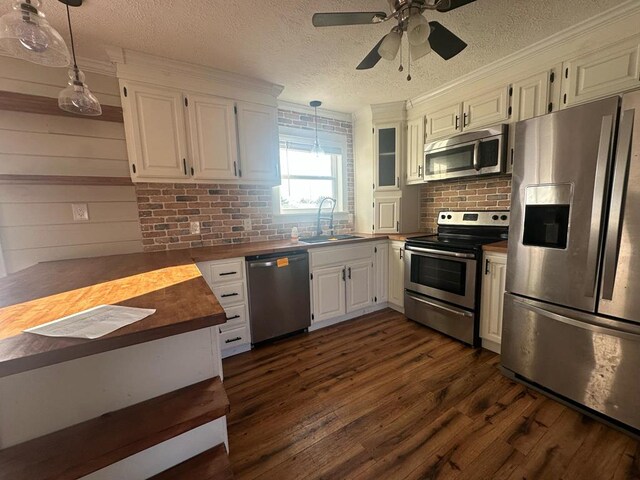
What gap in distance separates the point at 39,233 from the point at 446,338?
11.7 feet

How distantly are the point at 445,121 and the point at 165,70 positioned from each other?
267 cm

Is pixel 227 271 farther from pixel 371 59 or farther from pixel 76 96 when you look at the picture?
pixel 371 59

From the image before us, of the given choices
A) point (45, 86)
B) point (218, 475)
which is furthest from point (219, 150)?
point (218, 475)

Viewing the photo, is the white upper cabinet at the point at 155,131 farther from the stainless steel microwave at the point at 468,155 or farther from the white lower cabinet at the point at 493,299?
the white lower cabinet at the point at 493,299

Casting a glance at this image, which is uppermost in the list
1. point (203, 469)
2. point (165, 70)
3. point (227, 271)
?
point (165, 70)

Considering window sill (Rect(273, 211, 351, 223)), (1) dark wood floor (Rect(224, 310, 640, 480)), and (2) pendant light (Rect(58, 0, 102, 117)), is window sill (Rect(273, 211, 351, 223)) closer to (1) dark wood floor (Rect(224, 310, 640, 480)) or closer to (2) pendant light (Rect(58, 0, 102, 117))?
(1) dark wood floor (Rect(224, 310, 640, 480))

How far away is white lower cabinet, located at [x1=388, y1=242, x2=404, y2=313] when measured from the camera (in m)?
3.05

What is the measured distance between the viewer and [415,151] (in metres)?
3.12

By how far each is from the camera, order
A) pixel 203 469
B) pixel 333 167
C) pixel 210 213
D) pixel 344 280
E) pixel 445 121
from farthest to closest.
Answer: pixel 333 167 → pixel 344 280 → pixel 445 121 → pixel 210 213 → pixel 203 469

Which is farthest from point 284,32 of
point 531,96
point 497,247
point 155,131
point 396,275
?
point 396,275

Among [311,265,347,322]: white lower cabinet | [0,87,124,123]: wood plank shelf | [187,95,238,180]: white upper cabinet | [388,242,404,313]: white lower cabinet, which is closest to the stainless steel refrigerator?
[388,242,404,313]: white lower cabinet

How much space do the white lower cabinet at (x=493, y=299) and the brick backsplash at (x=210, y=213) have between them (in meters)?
1.98

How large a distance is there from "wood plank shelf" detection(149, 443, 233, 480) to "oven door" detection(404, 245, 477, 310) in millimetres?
2178

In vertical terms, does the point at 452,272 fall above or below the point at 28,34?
below
